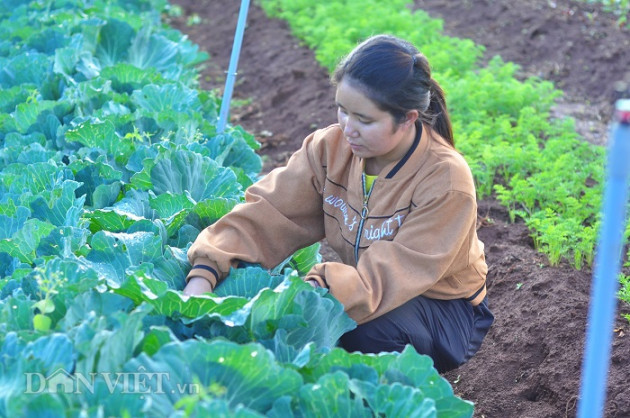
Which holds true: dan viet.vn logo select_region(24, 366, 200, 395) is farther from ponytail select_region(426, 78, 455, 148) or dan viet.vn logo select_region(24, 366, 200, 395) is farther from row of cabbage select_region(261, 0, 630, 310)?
row of cabbage select_region(261, 0, 630, 310)

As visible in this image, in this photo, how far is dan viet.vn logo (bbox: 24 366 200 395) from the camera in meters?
2.19

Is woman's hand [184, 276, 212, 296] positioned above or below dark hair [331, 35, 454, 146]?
below

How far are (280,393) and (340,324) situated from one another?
615mm

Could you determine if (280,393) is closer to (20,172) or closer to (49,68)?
(20,172)

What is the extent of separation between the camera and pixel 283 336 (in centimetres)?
265

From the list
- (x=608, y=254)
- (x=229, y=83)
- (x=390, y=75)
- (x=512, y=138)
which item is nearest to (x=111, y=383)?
(x=608, y=254)

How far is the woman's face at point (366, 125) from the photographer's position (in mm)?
3004

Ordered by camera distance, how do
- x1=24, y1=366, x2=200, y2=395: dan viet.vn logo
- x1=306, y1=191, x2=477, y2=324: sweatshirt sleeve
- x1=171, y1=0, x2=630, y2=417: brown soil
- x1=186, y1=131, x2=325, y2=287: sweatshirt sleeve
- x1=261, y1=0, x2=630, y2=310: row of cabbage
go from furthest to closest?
x1=261, y1=0, x2=630, y2=310: row of cabbage
x1=171, y1=0, x2=630, y2=417: brown soil
x1=186, y1=131, x2=325, y2=287: sweatshirt sleeve
x1=306, y1=191, x2=477, y2=324: sweatshirt sleeve
x1=24, y1=366, x2=200, y2=395: dan viet.vn logo

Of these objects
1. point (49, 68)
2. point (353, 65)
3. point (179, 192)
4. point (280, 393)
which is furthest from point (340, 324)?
point (49, 68)

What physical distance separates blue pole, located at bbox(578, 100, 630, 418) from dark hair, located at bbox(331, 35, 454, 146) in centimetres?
129

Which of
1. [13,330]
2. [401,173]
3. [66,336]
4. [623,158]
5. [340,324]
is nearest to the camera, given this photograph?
[623,158]

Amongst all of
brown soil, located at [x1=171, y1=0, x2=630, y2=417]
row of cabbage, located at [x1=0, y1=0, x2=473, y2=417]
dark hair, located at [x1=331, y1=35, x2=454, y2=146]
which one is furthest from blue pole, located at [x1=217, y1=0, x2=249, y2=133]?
dark hair, located at [x1=331, y1=35, x2=454, y2=146]

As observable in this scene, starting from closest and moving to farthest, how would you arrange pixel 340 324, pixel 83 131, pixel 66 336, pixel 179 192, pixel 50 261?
pixel 66 336 < pixel 50 261 < pixel 340 324 < pixel 179 192 < pixel 83 131

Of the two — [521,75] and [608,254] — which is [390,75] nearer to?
[608,254]
